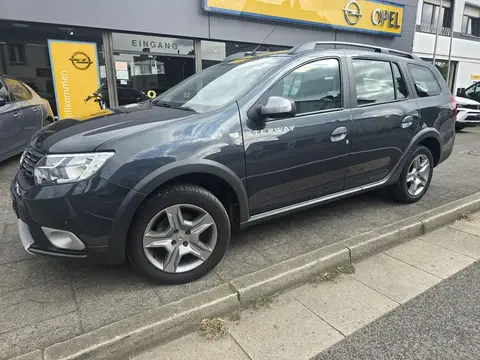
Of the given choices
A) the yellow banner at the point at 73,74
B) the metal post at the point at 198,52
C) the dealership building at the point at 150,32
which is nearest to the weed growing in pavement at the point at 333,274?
the dealership building at the point at 150,32

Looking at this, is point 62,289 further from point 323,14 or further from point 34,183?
point 323,14

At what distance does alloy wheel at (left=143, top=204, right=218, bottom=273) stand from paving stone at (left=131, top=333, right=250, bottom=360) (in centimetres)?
53

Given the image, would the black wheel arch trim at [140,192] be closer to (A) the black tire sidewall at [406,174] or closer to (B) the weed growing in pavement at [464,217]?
(A) the black tire sidewall at [406,174]

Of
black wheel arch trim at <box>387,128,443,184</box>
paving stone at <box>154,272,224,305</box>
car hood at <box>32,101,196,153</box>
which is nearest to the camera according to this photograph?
car hood at <box>32,101,196,153</box>

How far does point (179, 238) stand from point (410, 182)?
2.93 meters

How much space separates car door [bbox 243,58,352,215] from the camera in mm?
2754

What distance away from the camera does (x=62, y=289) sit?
2.47 meters

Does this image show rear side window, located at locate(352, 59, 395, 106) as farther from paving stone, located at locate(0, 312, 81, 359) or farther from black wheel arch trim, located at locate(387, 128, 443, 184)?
paving stone, located at locate(0, 312, 81, 359)

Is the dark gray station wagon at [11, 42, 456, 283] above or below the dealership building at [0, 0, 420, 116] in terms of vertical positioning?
below

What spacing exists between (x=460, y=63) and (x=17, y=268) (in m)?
20.5

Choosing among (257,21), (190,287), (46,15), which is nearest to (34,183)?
(190,287)

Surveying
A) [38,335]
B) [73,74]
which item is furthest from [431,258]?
[73,74]

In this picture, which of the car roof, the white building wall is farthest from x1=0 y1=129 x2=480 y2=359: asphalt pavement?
the white building wall

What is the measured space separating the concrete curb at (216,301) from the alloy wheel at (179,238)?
0.30 meters
